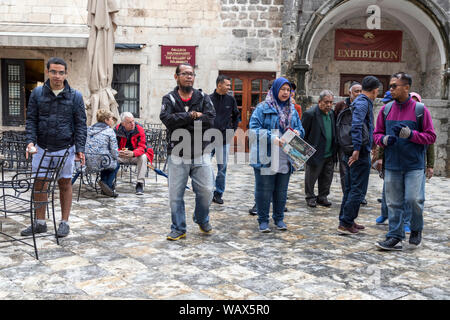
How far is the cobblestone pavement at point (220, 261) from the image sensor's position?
3477mm

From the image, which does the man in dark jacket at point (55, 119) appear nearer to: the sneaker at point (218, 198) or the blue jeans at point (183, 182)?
the blue jeans at point (183, 182)

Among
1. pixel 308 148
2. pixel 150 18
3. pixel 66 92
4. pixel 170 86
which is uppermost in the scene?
pixel 150 18

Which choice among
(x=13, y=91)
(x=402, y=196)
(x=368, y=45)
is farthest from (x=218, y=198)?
(x=368, y=45)

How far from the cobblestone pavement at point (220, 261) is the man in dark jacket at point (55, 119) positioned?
2.26 ft

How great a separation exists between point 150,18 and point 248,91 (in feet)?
11.1

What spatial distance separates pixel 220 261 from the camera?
4191mm

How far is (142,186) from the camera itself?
24.2ft

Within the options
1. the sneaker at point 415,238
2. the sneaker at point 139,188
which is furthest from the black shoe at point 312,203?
the sneaker at point 139,188

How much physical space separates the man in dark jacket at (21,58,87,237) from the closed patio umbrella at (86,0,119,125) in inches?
173

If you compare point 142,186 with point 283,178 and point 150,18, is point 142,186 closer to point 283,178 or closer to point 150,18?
point 283,178

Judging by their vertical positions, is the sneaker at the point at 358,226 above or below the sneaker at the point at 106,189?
below

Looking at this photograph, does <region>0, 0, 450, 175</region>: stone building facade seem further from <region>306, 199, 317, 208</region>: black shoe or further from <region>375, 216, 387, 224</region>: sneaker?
<region>375, 216, 387, 224</region>: sneaker

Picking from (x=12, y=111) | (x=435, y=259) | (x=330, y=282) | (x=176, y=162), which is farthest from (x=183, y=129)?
(x=12, y=111)

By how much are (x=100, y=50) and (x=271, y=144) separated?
530 cm
